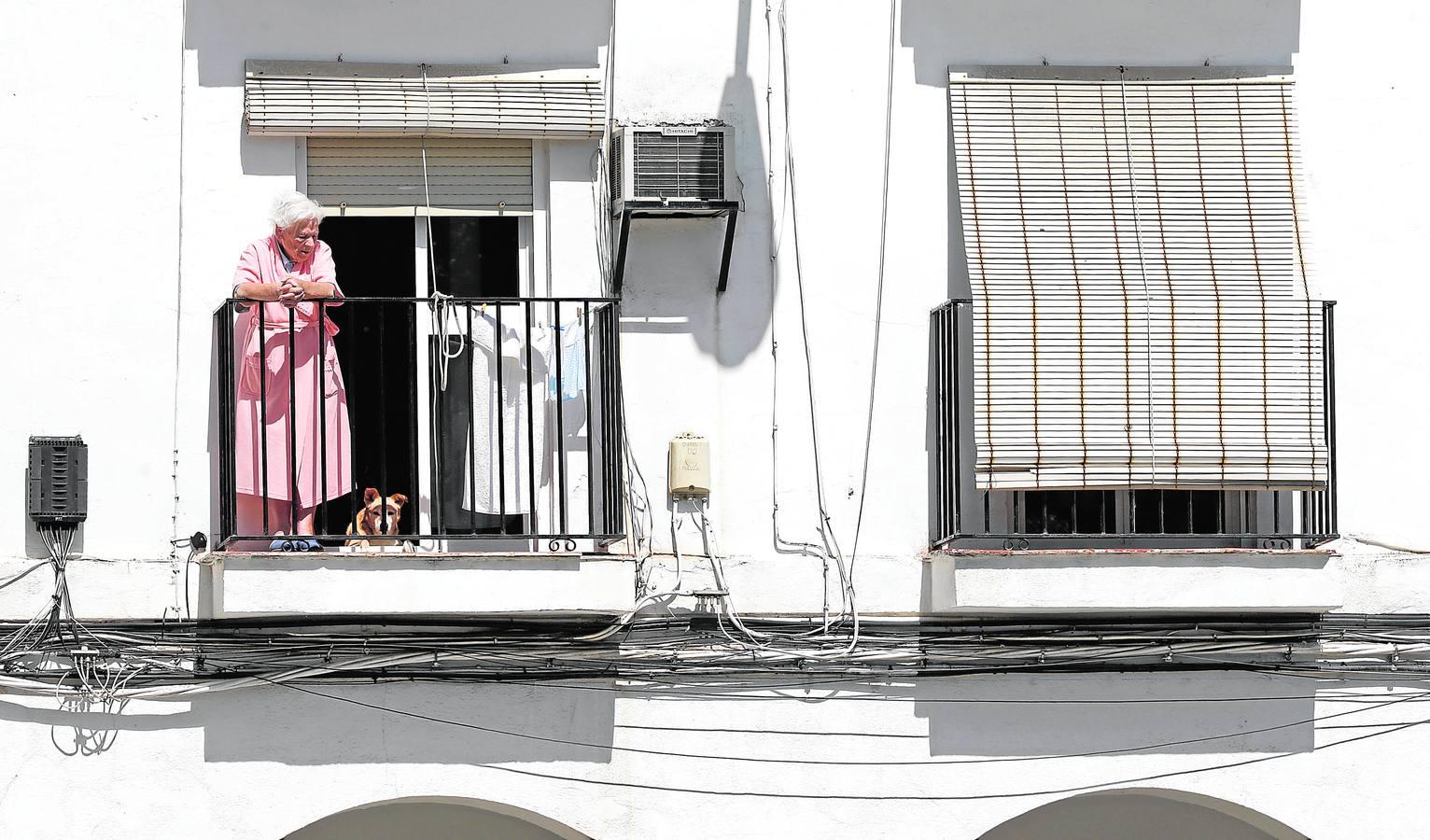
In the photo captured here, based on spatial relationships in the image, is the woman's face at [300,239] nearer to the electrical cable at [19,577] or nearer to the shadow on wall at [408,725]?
the electrical cable at [19,577]

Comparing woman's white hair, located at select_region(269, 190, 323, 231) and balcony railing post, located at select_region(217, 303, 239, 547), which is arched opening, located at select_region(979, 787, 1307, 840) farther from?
woman's white hair, located at select_region(269, 190, 323, 231)

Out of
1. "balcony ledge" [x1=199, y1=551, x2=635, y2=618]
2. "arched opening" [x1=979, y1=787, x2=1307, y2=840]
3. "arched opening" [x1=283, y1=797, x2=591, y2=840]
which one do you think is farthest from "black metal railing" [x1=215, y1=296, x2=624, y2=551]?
"arched opening" [x1=979, y1=787, x2=1307, y2=840]

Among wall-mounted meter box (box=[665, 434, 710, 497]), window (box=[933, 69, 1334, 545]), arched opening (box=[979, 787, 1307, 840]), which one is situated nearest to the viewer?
window (box=[933, 69, 1334, 545])

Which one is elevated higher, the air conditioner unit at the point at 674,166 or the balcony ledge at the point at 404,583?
the air conditioner unit at the point at 674,166

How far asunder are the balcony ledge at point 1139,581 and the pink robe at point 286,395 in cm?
282

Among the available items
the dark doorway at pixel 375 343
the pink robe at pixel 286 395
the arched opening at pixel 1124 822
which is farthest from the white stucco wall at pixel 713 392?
the arched opening at pixel 1124 822

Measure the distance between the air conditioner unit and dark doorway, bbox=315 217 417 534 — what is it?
1.17 m

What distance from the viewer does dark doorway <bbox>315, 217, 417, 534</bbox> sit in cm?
991

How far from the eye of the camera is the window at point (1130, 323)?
9.58 m

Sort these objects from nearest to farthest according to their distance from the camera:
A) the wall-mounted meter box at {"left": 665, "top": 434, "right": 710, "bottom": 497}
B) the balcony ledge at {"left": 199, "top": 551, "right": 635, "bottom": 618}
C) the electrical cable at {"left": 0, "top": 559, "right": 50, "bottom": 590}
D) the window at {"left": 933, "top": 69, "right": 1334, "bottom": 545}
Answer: the balcony ledge at {"left": 199, "top": 551, "right": 635, "bottom": 618} < the electrical cable at {"left": 0, "top": 559, "right": 50, "bottom": 590} < the window at {"left": 933, "top": 69, "right": 1334, "bottom": 545} < the wall-mounted meter box at {"left": 665, "top": 434, "right": 710, "bottom": 497}

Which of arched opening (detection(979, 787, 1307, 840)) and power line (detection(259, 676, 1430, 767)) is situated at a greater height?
power line (detection(259, 676, 1430, 767))

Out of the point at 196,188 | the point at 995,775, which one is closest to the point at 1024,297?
the point at 995,775

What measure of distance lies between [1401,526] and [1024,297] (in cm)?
211

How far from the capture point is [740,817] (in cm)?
956
